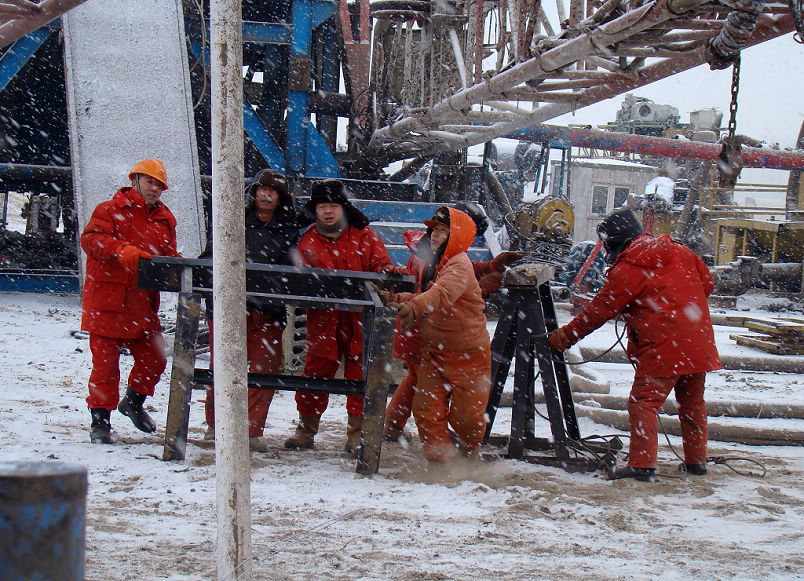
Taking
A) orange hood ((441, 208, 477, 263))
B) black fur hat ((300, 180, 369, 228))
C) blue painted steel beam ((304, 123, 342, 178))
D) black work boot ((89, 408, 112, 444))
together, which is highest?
blue painted steel beam ((304, 123, 342, 178))

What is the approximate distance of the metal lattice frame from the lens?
4.46 metres

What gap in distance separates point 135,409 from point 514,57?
3.76 m

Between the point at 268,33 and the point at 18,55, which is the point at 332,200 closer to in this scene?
the point at 268,33

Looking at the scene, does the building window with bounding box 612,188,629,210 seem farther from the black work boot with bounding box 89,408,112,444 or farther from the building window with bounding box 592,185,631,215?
the black work boot with bounding box 89,408,112,444

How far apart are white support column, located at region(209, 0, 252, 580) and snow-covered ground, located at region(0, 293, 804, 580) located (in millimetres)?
449

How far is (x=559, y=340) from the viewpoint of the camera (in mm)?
4879

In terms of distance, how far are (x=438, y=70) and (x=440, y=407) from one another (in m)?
4.30

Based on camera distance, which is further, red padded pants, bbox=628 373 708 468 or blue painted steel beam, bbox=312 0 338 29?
blue painted steel beam, bbox=312 0 338 29

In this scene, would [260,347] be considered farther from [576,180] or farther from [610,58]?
[576,180]

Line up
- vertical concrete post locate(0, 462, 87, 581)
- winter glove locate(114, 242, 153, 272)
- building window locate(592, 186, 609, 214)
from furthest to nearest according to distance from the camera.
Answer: building window locate(592, 186, 609, 214) → winter glove locate(114, 242, 153, 272) → vertical concrete post locate(0, 462, 87, 581)

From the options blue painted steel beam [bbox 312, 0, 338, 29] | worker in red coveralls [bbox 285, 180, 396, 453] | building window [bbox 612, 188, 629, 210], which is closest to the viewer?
worker in red coveralls [bbox 285, 180, 396, 453]

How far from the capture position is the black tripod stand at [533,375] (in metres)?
4.86

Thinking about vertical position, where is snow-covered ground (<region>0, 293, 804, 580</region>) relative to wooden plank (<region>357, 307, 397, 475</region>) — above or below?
below

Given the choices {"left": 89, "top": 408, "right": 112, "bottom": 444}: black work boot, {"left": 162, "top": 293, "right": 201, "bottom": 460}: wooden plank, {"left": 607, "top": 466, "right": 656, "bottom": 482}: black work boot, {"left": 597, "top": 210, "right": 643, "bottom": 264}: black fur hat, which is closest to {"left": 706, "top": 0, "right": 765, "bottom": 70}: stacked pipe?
{"left": 597, "top": 210, "right": 643, "bottom": 264}: black fur hat
